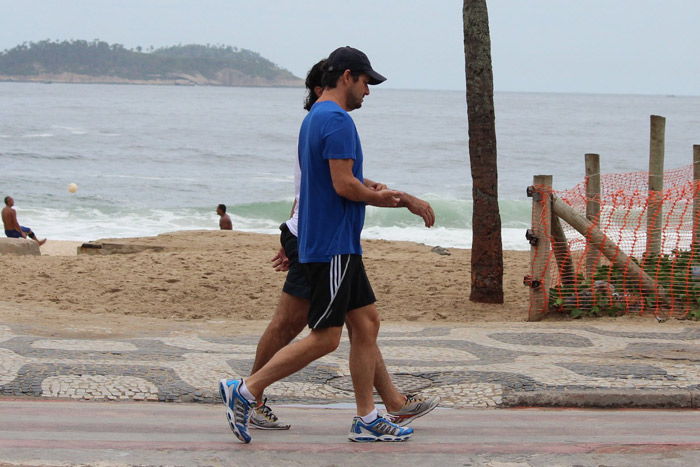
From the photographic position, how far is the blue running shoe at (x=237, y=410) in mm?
4543

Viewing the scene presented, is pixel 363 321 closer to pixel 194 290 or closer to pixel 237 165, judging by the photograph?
pixel 194 290

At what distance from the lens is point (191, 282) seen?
1132 cm

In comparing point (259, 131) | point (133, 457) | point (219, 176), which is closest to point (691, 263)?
point (133, 457)

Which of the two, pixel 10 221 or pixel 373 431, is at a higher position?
pixel 10 221

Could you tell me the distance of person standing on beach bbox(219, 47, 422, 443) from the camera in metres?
4.46

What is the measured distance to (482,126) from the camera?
32.1 ft

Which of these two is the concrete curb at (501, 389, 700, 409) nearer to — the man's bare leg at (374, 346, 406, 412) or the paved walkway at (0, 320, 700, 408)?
the paved walkway at (0, 320, 700, 408)

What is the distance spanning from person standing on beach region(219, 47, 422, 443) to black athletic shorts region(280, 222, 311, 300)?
0.21 meters

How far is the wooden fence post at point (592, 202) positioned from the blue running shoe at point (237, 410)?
5.48 m

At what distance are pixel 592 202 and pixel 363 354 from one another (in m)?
5.59

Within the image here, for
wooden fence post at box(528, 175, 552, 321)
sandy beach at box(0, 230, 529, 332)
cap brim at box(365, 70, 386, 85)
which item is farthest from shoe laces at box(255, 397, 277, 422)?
wooden fence post at box(528, 175, 552, 321)

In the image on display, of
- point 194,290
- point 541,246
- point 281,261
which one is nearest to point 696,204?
point 541,246

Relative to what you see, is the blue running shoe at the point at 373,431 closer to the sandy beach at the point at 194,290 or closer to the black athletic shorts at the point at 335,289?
the black athletic shorts at the point at 335,289

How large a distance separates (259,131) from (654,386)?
6268cm
